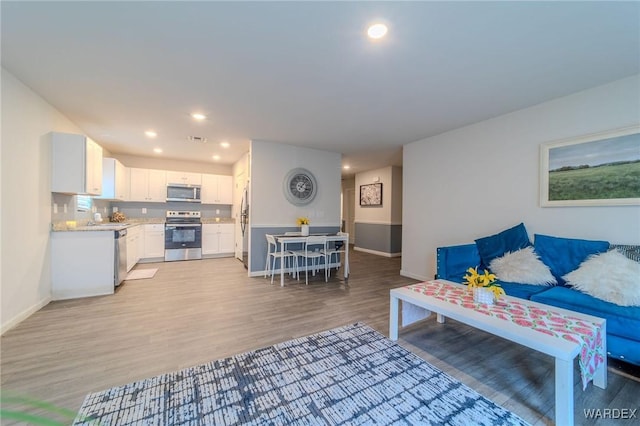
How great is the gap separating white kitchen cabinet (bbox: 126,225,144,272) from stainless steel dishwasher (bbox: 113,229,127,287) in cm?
45

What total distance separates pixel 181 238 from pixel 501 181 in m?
6.01

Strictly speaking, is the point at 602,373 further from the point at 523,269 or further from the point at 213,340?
the point at 213,340

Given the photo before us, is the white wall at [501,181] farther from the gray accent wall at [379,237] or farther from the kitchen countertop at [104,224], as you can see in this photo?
the kitchen countertop at [104,224]

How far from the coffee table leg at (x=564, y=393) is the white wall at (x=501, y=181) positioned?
1886 mm

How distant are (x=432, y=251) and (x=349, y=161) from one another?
3043 millimetres

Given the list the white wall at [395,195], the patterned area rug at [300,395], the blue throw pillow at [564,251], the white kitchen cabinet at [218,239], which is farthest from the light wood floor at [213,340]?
the white wall at [395,195]

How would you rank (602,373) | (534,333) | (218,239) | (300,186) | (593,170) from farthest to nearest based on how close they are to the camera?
1. (218,239)
2. (300,186)
3. (593,170)
4. (602,373)
5. (534,333)

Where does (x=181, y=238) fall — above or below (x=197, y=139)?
below

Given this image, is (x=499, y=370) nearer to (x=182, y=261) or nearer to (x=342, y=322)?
(x=342, y=322)

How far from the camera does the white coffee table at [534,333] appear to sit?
5.01 feet

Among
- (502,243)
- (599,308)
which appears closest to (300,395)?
(599,308)

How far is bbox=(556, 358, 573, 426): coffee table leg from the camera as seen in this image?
1519 mm

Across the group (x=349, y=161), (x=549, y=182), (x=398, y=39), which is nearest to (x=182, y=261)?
(x=349, y=161)

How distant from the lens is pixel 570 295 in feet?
7.62
